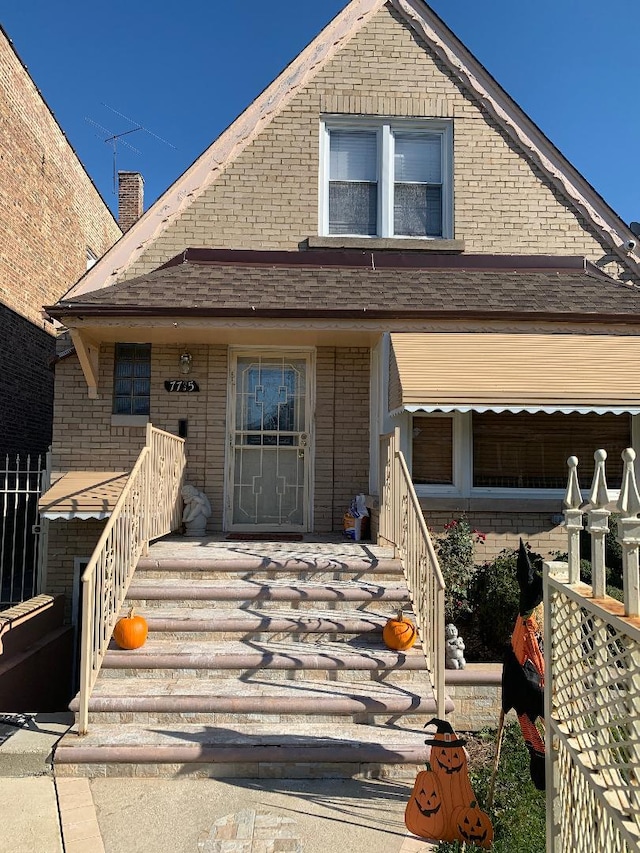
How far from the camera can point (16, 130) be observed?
11.8 meters

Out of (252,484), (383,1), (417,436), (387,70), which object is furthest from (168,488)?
(383,1)

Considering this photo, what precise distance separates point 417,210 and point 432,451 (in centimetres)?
386

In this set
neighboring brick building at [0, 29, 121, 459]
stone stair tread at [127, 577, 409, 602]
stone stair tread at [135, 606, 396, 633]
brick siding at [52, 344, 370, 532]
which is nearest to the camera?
stone stair tread at [135, 606, 396, 633]

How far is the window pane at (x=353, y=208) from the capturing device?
9.16 meters

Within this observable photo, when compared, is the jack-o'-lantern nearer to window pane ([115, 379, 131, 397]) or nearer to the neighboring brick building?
window pane ([115, 379, 131, 397])

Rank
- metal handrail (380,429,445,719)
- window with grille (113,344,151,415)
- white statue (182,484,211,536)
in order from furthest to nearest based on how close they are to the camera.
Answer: window with grille (113,344,151,415) → white statue (182,484,211,536) → metal handrail (380,429,445,719)

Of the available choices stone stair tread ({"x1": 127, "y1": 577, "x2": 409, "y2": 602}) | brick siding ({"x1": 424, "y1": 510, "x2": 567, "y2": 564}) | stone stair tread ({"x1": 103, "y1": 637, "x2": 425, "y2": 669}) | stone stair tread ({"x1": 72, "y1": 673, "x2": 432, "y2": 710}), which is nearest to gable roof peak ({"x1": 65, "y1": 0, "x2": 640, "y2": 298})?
brick siding ({"x1": 424, "y1": 510, "x2": 567, "y2": 564})

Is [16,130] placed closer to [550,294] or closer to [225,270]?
[225,270]

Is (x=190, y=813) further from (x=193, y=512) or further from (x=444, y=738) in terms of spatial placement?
(x=193, y=512)

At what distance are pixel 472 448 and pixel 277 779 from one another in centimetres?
460

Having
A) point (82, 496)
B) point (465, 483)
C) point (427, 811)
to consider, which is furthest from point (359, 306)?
point (427, 811)

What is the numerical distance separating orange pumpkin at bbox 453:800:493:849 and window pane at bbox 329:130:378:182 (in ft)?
26.9

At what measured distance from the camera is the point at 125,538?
18.8 feet

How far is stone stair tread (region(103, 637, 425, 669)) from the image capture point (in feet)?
17.0
